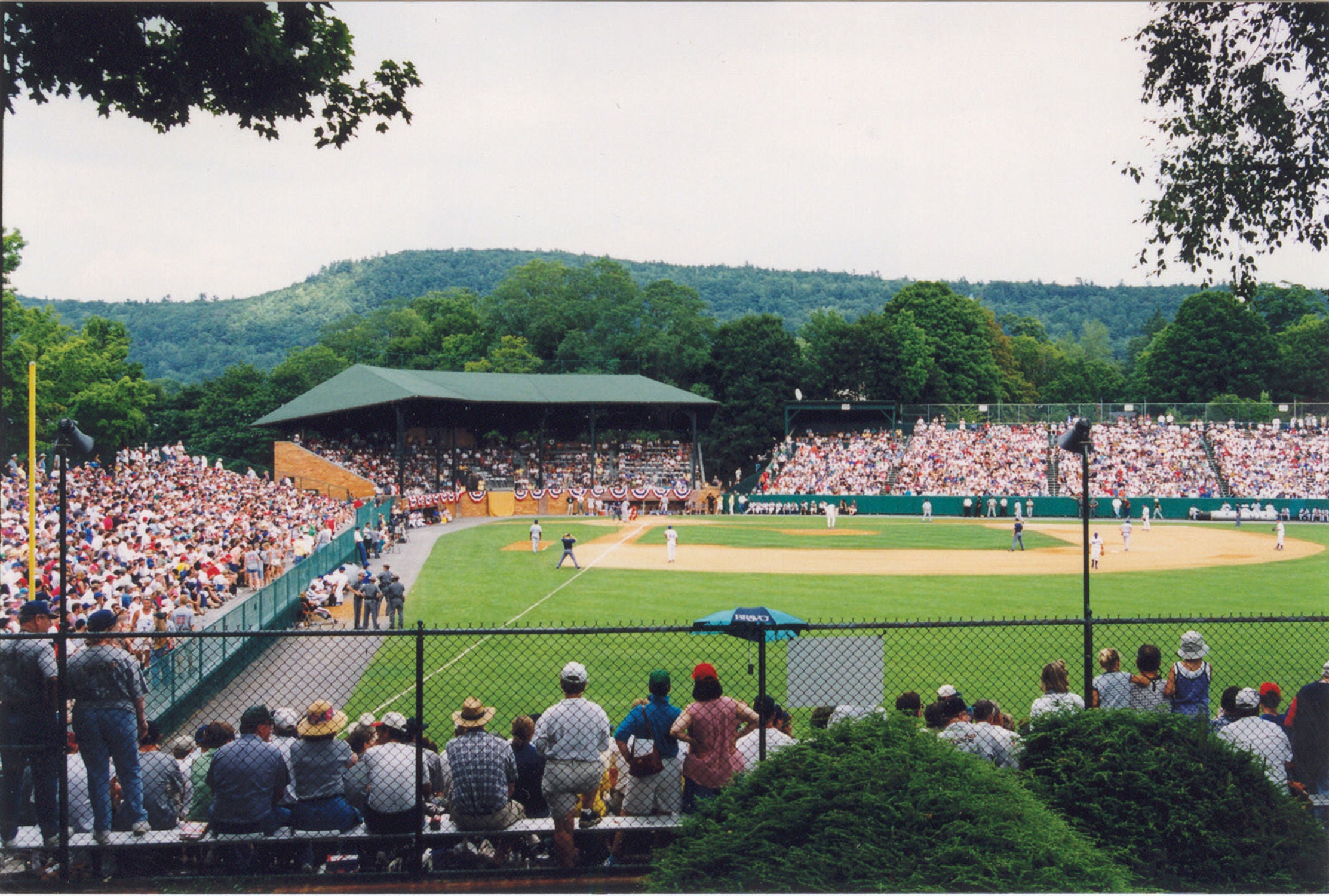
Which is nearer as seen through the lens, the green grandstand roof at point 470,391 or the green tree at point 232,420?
the green grandstand roof at point 470,391

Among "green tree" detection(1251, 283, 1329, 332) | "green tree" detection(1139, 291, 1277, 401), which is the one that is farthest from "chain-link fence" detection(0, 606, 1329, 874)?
"green tree" detection(1251, 283, 1329, 332)

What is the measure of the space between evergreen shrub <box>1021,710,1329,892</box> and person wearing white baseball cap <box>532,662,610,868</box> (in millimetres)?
2987

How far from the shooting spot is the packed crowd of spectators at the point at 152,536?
1638 cm

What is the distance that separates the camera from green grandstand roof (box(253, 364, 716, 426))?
186 ft

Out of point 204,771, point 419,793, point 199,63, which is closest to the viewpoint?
point 419,793

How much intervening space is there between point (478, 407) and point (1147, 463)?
4089 centimetres

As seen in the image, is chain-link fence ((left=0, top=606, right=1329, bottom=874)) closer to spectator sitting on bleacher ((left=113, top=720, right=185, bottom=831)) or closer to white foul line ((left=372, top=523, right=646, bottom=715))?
spectator sitting on bleacher ((left=113, top=720, right=185, bottom=831))

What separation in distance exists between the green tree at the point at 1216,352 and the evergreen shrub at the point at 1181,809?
8560 cm

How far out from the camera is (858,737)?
6.02m

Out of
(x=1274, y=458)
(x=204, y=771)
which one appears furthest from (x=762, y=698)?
(x=1274, y=458)

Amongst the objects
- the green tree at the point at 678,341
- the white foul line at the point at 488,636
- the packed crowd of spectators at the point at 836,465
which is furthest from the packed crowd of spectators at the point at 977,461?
the white foul line at the point at 488,636

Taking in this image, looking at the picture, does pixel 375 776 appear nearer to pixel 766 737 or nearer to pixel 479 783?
pixel 479 783

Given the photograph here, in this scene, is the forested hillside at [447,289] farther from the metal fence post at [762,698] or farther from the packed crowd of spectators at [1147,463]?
the metal fence post at [762,698]

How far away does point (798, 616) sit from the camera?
843 inches
